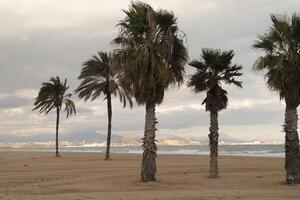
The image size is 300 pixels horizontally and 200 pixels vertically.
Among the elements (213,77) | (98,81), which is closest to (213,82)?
(213,77)

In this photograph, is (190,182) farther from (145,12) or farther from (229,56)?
(145,12)

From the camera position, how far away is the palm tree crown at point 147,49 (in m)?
19.5

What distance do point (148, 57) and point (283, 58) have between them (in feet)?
16.3

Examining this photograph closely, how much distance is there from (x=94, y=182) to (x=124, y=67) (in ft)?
15.4

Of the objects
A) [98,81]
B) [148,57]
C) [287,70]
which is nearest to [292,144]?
[287,70]

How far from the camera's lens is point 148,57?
63.9 feet

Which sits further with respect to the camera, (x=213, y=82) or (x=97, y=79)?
(x=97, y=79)

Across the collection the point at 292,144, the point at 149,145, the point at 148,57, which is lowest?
the point at 149,145

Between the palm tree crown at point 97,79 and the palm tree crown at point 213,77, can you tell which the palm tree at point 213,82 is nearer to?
the palm tree crown at point 213,77

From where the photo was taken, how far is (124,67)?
19.7 meters

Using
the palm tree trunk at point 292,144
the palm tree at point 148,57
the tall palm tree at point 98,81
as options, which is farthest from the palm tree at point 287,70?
the tall palm tree at point 98,81

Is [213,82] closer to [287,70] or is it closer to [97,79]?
[287,70]

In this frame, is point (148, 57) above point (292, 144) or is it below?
above

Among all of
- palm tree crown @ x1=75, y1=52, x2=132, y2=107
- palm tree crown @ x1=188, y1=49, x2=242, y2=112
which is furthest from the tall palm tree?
palm tree crown @ x1=188, y1=49, x2=242, y2=112
